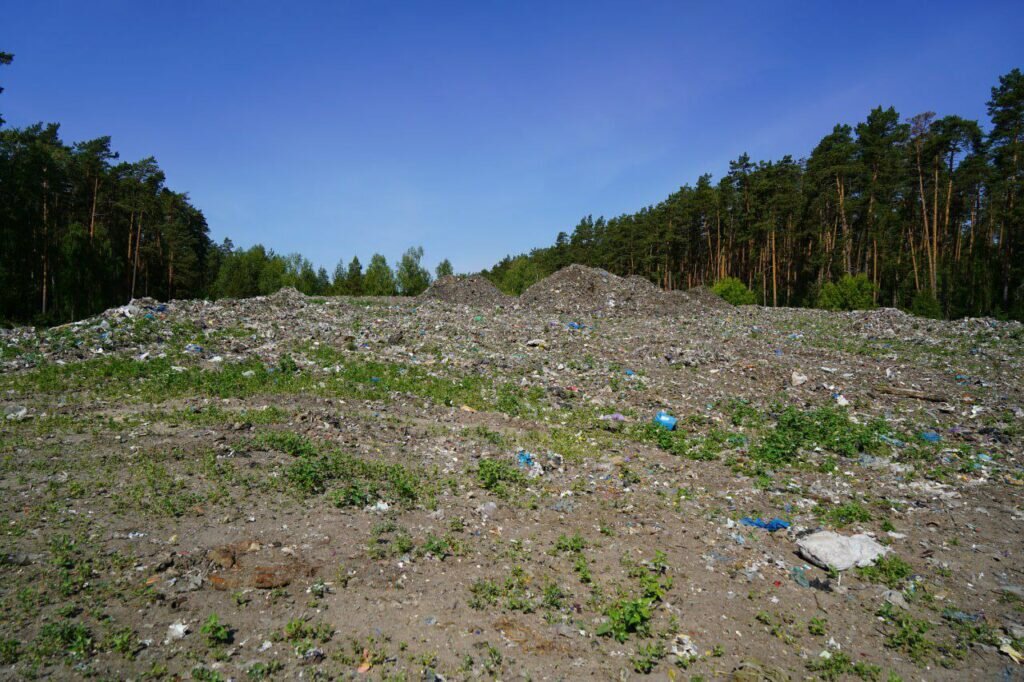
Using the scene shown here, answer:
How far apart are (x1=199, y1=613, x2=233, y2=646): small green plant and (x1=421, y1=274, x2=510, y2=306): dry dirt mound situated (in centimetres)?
2019

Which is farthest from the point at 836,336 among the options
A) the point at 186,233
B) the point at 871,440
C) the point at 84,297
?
the point at 186,233

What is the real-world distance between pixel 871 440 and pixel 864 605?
3.74 meters

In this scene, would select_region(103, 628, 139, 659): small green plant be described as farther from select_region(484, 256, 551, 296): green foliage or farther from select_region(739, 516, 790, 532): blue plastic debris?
select_region(484, 256, 551, 296): green foliage

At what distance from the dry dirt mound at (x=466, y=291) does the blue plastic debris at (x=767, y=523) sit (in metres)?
18.6

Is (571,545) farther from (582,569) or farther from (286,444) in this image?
(286,444)

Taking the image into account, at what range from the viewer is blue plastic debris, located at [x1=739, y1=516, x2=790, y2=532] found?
4.71 metres

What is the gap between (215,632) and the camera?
2.82 meters

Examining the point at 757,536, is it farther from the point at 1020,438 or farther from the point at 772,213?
the point at 772,213

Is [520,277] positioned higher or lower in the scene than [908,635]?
higher

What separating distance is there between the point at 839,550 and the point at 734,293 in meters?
26.9

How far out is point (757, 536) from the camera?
4.56 metres

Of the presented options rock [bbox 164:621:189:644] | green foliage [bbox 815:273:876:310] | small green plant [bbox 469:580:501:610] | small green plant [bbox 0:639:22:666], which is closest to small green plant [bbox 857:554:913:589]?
small green plant [bbox 469:580:501:610]

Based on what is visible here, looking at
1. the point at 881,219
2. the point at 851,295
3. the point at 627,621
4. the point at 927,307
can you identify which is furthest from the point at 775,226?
the point at 627,621

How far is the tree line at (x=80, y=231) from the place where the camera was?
21516mm
